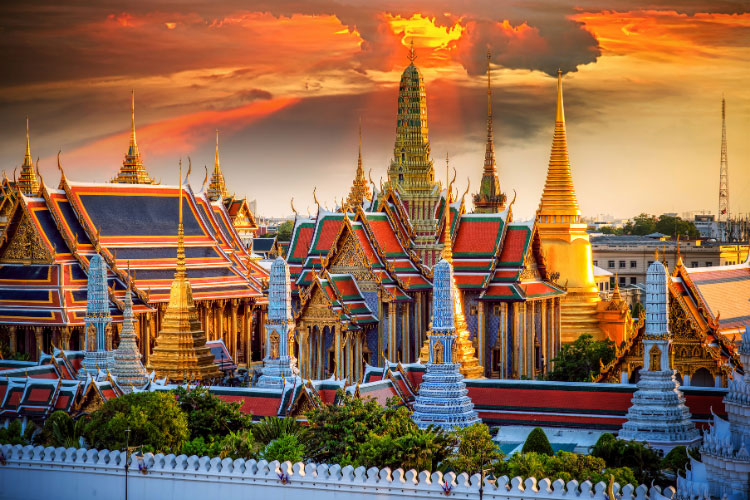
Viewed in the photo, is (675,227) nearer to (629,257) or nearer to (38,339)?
(629,257)

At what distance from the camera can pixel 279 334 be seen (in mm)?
38938

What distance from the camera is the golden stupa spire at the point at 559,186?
186 feet

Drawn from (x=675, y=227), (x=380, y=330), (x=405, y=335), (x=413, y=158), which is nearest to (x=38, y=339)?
(x=380, y=330)

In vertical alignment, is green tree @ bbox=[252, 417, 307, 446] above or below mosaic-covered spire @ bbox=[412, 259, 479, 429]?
below

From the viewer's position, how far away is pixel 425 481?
2878 cm

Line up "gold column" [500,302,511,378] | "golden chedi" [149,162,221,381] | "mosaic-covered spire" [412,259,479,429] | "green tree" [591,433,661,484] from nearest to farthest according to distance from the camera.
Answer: "green tree" [591,433,661,484]
"mosaic-covered spire" [412,259,479,429]
"golden chedi" [149,162,221,381]
"gold column" [500,302,511,378]

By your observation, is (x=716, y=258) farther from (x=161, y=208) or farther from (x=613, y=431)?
(x=613, y=431)

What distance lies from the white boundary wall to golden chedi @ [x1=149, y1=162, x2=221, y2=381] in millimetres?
8706

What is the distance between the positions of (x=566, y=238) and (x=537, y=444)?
2461 centimetres

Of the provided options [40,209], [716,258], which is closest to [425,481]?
[40,209]

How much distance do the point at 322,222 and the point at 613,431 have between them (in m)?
18.6

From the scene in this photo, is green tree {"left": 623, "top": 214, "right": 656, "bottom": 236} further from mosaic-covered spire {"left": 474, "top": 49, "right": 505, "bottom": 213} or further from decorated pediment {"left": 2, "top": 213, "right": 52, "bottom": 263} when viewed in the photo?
decorated pediment {"left": 2, "top": 213, "right": 52, "bottom": 263}

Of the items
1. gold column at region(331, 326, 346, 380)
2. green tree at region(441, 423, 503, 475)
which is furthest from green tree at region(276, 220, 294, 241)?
green tree at region(441, 423, 503, 475)

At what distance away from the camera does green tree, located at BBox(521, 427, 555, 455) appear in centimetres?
3275
